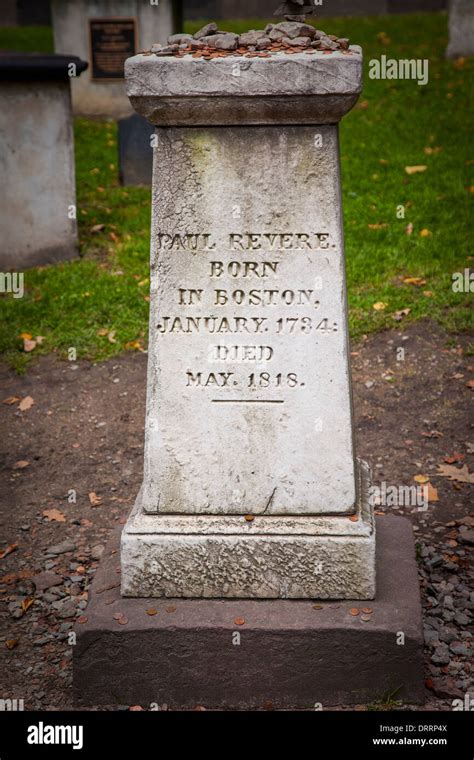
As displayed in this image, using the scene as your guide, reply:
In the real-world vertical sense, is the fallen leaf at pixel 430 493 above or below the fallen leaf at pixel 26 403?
below

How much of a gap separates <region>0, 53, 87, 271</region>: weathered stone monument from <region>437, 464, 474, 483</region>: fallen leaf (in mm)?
4156

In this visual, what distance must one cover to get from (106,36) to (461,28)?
4.49 metres

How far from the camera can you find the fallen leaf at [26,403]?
6.49m

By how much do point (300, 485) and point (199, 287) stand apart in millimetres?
807

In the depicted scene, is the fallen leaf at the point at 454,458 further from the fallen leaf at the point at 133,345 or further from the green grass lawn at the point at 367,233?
the fallen leaf at the point at 133,345

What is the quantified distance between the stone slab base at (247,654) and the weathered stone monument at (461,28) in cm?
1093

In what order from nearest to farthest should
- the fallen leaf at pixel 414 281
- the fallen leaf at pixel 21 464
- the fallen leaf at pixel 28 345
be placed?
the fallen leaf at pixel 21 464 < the fallen leaf at pixel 28 345 < the fallen leaf at pixel 414 281

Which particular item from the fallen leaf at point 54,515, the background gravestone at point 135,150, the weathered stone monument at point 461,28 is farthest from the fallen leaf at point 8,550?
the weathered stone monument at point 461,28

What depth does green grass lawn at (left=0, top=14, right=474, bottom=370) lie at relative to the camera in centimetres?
725

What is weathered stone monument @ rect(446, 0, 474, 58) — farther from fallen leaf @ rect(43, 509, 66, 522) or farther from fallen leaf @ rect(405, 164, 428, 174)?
fallen leaf @ rect(43, 509, 66, 522)

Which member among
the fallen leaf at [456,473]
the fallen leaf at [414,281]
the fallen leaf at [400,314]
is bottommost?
the fallen leaf at [456,473]

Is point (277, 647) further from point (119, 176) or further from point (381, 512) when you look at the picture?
point (119, 176)

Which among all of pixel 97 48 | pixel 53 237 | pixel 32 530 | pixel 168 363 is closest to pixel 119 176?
pixel 53 237

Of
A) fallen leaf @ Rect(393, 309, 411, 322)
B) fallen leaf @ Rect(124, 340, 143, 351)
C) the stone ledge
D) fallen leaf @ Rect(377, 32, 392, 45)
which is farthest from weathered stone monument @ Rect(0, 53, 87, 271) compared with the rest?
fallen leaf @ Rect(377, 32, 392, 45)
